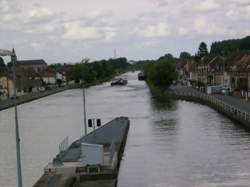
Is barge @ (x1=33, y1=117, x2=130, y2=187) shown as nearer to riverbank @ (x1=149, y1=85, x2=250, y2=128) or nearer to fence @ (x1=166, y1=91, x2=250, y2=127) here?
fence @ (x1=166, y1=91, x2=250, y2=127)

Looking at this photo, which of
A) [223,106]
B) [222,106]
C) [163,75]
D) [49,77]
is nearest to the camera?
[223,106]

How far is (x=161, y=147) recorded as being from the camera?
101 ft

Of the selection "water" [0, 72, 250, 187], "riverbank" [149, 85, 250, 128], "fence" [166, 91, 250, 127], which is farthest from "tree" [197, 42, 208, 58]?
"water" [0, 72, 250, 187]

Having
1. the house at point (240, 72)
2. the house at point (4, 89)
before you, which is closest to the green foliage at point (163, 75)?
the house at point (240, 72)

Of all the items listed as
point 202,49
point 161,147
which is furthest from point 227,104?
point 202,49

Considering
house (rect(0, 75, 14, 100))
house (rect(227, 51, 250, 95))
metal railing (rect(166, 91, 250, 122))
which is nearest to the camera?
metal railing (rect(166, 91, 250, 122))

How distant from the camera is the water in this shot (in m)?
22.6

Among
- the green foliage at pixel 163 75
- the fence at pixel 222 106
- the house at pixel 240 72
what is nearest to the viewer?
the fence at pixel 222 106

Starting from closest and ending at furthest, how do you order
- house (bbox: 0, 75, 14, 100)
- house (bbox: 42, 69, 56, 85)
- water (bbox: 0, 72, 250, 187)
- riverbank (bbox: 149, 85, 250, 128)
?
water (bbox: 0, 72, 250, 187), riverbank (bbox: 149, 85, 250, 128), house (bbox: 0, 75, 14, 100), house (bbox: 42, 69, 56, 85)

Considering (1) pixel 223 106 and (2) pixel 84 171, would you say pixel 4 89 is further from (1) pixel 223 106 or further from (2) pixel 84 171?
(2) pixel 84 171

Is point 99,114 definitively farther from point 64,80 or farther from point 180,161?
point 64,80

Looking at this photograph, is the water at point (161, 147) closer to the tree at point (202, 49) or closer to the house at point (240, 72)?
the house at point (240, 72)

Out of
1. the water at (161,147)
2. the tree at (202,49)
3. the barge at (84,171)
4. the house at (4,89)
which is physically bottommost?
the water at (161,147)

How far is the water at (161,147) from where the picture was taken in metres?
22.6
